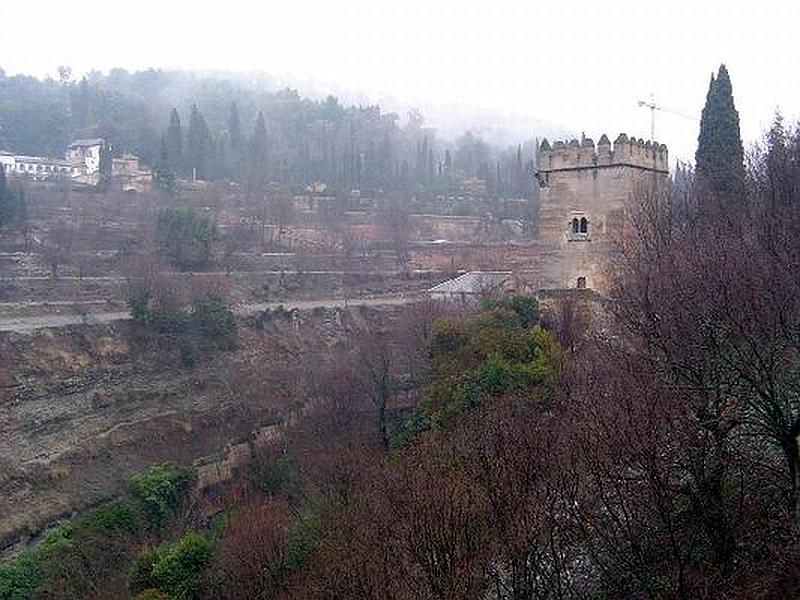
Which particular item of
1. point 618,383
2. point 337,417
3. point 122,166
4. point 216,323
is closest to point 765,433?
point 618,383

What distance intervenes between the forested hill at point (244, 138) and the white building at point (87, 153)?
138 cm

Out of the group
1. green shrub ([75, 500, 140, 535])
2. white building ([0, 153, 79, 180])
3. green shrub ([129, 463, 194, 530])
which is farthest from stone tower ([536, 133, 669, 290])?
white building ([0, 153, 79, 180])

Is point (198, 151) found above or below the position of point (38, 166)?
above

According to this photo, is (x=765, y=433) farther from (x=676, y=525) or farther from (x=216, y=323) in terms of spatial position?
(x=216, y=323)

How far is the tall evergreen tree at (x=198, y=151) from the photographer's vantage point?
239ft

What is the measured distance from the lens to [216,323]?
3588 cm

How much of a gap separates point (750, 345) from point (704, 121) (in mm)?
18227

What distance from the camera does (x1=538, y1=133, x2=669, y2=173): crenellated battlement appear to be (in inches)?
893

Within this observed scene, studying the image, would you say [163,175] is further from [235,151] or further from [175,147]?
[235,151]

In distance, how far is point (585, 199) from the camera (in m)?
23.0

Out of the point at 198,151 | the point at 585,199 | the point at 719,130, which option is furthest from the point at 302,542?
the point at 198,151

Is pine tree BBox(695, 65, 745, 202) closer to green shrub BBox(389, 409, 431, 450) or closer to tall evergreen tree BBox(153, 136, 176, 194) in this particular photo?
green shrub BBox(389, 409, 431, 450)

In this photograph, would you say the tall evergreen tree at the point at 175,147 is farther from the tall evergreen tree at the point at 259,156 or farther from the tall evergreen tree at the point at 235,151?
the tall evergreen tree at the point at 235,151

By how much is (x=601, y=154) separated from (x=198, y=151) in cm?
5654
